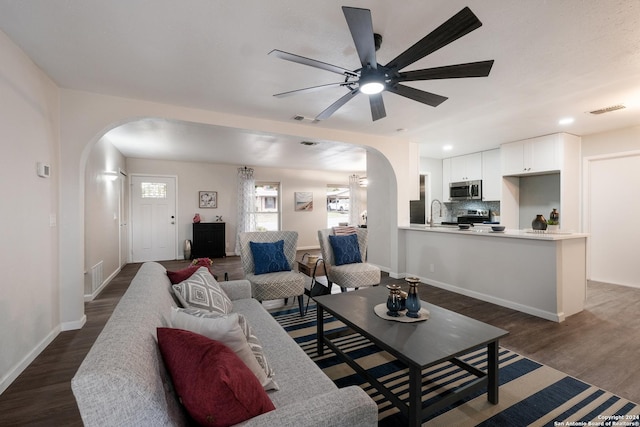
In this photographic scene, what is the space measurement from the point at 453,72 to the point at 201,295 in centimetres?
212

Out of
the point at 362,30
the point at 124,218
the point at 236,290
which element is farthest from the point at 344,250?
the point at 124,218

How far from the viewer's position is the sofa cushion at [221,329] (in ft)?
3.77

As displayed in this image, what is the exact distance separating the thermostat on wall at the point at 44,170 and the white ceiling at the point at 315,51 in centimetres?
82

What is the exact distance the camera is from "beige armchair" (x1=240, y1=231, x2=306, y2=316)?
9.88ft

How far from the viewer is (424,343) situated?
1.61m

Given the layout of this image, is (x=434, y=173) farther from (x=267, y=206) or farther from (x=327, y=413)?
(x=327, y=413)

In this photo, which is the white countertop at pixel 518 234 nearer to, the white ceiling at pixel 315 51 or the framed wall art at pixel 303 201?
the white ceiling at pixel 315 51

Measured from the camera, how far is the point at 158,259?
22.4 feet

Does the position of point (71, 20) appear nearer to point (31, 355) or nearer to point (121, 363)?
point (121, 363)

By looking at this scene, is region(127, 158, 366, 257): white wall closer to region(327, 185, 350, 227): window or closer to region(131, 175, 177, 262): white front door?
region(131, 175, 177, 262): white front door

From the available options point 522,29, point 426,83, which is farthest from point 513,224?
point 522,29

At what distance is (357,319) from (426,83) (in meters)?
2.29

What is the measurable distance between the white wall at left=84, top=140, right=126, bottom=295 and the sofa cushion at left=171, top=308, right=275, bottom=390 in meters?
3.55

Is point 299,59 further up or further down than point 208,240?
further up
